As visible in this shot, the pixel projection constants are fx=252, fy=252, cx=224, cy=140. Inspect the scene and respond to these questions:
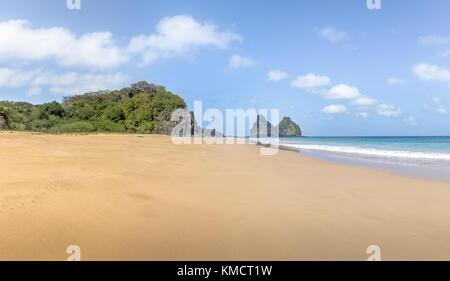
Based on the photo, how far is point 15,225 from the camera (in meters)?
2.29

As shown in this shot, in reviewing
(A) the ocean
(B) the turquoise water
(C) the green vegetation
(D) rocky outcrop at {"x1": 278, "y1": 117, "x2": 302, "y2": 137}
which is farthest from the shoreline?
(D) rocky outcrop at {"x1": 278, "y1": 117, "x2": 302, "y2": 137}

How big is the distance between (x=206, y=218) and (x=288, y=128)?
151m

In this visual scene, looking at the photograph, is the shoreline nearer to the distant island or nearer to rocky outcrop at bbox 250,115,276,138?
the distant island

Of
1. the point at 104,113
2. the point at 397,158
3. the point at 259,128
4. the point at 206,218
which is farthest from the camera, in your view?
the point at 259,128

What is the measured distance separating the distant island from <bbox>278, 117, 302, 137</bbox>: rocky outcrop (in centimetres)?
10347

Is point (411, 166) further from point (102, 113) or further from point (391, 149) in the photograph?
point (102, 113)

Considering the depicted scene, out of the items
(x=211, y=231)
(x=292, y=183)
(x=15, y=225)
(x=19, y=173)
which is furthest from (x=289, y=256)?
(x=19, y=173)

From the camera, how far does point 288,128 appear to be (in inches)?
5856

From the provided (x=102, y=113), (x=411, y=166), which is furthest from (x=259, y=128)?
(x=411, y=166)

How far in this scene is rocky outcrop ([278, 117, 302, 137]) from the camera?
148 metres

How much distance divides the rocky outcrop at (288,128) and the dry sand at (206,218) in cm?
14780

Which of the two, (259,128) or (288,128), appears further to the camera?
(288,128)

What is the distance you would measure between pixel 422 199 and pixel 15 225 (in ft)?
16.9
